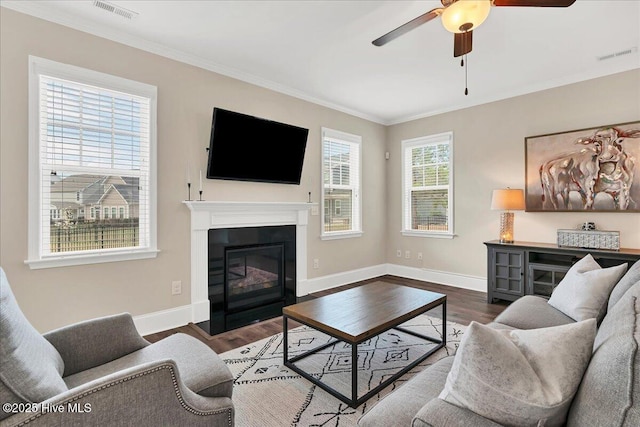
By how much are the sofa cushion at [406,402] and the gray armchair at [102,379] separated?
0.64 meters

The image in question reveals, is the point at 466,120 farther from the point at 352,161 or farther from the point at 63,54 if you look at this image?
the point at 63,54

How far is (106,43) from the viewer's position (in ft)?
9.05

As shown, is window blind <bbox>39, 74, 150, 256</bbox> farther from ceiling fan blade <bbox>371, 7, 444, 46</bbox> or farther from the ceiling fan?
the ceiling fan

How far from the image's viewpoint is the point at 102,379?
42.8 inches

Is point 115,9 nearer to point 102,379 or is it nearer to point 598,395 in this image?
point 102,379

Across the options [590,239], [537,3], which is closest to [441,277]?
[590,239]

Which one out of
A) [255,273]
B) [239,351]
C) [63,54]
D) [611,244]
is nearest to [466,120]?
[611,244]

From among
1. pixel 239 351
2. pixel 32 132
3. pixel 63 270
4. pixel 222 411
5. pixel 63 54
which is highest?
pixel 63 54

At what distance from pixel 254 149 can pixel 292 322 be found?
1.94 metres

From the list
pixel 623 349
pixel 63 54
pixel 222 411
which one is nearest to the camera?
pixel 623 349

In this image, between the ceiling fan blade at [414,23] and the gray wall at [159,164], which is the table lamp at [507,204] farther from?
the ceiling fan blade at [414,23]

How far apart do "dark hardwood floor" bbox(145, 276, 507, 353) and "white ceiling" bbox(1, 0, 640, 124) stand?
8.74 feet

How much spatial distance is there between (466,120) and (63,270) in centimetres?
500

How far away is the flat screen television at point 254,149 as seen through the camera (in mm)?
3320
